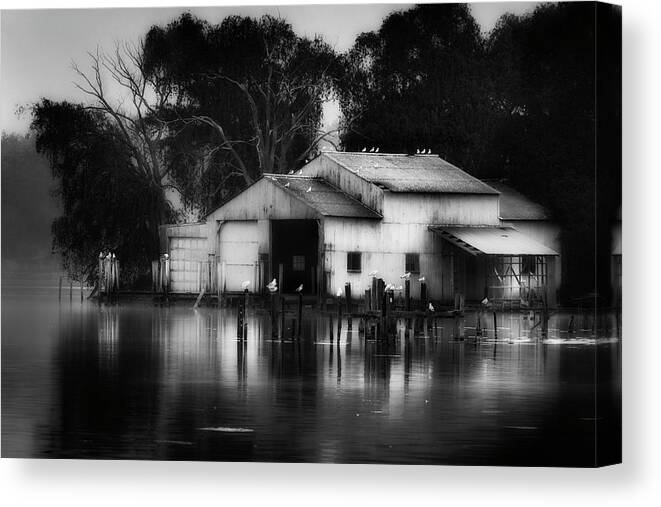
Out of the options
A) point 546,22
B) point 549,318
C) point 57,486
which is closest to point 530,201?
point 549,318

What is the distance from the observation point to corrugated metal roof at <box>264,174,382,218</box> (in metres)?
28.1

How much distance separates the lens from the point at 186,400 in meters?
20.1

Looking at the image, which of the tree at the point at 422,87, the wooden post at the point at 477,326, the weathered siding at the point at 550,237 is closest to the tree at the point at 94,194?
the tree at the point at 422,87

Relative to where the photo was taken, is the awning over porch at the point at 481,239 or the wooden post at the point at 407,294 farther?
the awning over porch at the point at 481,239

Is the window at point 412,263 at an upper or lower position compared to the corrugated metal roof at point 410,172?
lower

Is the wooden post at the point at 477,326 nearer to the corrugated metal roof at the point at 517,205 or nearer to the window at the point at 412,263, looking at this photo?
the window at the point at 412,263

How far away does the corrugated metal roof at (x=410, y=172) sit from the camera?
2533 cm

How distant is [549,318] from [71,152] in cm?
686

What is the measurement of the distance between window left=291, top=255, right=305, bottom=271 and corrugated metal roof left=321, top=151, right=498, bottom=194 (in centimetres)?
162

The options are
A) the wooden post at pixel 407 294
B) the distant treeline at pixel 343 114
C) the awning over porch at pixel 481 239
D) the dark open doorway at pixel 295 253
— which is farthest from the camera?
the awning over porch at pixel 481 239

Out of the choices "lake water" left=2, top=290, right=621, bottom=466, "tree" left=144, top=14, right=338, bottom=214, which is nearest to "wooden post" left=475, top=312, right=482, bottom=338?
"lake water" left=2, top=290, right=621, bottom=466

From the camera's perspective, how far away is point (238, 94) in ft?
78.0

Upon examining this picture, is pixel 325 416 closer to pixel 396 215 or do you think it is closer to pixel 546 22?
pixel 546 22

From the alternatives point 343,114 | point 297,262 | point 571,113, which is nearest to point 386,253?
point 297,262
